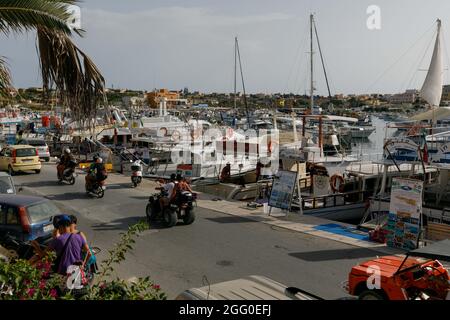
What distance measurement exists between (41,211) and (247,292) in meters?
6.41

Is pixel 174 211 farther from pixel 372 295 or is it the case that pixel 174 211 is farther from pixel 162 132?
pixel 162 132

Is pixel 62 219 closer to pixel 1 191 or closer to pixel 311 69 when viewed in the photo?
pixel 1 191

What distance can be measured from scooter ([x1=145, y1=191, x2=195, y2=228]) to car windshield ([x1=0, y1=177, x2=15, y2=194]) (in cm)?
399

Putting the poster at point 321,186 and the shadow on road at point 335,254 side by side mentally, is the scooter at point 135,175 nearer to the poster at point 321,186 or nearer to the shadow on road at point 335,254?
the poster at point 321,186

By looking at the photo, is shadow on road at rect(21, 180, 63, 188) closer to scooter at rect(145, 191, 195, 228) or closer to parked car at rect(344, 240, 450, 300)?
scooter at rect(145, 191, 195, 228)

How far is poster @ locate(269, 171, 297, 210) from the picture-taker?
13.8 m

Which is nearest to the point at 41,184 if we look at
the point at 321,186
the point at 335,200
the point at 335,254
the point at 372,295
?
the point at 321,186

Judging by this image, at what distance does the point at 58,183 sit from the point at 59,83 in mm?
14352

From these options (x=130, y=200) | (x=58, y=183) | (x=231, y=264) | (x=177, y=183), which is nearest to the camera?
(x=231, y=264)

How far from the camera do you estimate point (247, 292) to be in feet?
14.8

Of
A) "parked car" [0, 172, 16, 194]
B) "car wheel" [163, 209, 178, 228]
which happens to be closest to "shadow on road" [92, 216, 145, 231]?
"car wheel" [163, 209, 178, 228]
